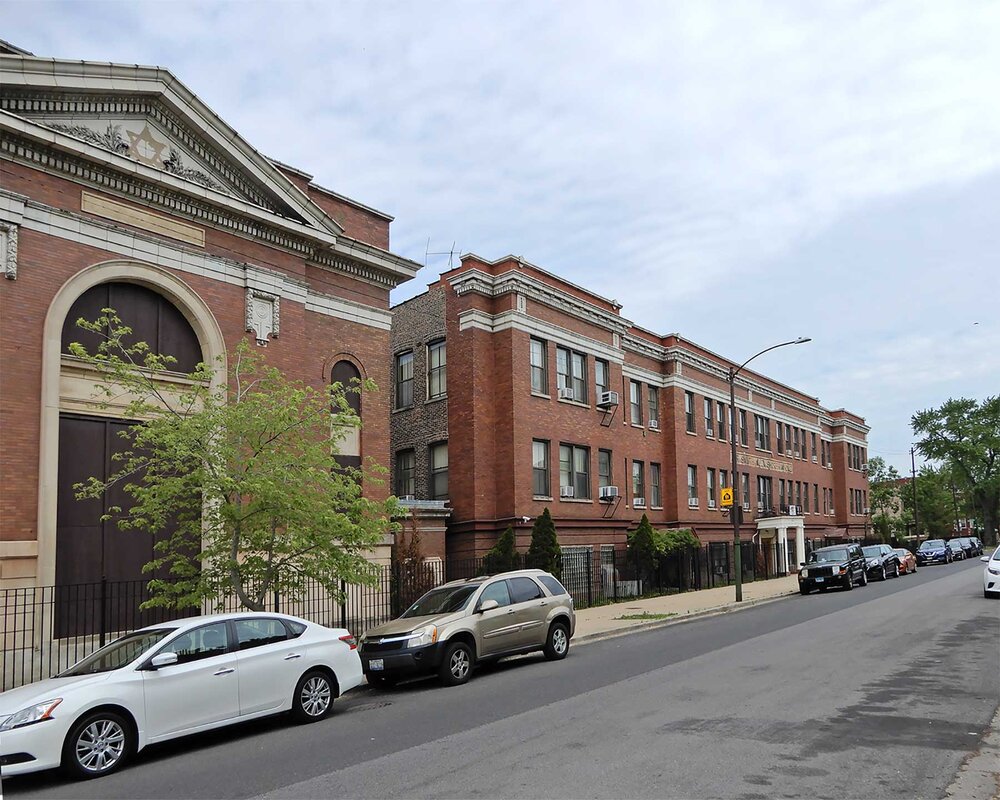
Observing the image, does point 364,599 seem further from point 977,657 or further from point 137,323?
point 977,657

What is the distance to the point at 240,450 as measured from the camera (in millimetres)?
13727

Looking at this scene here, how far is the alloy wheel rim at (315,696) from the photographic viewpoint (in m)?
10.8

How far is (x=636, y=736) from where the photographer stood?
8.75 metres

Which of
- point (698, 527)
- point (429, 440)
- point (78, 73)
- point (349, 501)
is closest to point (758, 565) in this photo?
point (698, 527)

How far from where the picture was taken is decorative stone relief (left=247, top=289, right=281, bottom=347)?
19875 millimetres

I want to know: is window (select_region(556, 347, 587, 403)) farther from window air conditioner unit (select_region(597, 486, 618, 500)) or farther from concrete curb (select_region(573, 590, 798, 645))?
concrete curb (select_region(573, 590, 798, 645))

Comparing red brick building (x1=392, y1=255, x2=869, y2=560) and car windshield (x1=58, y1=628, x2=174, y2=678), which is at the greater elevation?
red brick building (x1=392, y1=255, x2=869, y2=560)

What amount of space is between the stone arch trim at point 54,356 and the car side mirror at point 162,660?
265 inches

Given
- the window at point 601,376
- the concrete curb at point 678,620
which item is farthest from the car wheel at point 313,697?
the window at point 601,376

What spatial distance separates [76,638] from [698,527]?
29.4 m

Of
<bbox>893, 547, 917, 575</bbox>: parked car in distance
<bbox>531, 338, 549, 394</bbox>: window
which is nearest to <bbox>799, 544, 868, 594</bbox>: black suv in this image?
<bbox>893, 547, 917, 575</bbox>: parked car in distance

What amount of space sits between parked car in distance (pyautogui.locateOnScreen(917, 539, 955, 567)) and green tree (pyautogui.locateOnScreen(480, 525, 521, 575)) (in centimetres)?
3808

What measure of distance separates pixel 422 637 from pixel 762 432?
39.7 m

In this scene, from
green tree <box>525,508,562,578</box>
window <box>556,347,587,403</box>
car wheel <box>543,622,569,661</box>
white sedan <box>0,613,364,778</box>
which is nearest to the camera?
white sedan <box>0,613,364,778</box>
